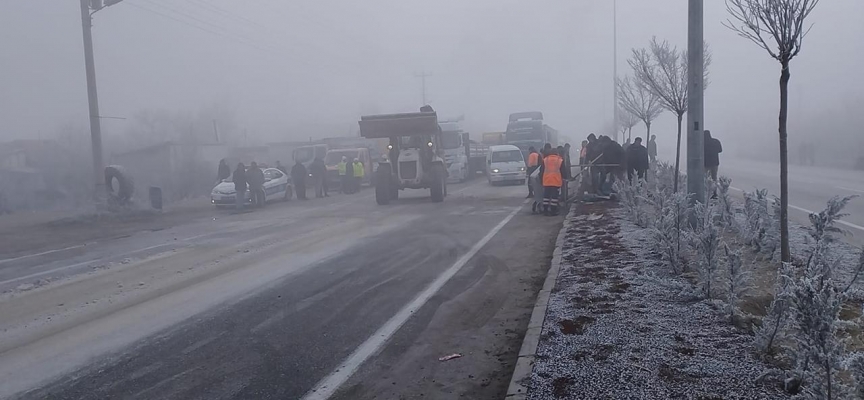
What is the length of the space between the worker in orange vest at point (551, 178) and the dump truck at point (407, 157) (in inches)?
231

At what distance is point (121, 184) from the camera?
24.0 m

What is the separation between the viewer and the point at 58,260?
13.4 m

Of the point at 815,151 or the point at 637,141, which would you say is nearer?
the point at 637,141

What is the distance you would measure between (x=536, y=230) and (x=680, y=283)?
7.66 meters

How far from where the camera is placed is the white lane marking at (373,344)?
18.1 feet

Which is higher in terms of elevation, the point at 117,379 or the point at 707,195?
the point at 707,195

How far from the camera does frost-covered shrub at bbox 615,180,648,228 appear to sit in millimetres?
12953

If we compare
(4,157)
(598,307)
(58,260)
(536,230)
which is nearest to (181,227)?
(58,260)

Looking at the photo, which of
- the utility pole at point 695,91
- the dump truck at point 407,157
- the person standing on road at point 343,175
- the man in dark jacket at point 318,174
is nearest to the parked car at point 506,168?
the person standing on road at point 343,175

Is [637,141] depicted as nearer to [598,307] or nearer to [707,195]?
[707,195]

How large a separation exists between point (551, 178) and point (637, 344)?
11761 mm

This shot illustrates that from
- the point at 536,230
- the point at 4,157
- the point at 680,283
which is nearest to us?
the point at 680,283

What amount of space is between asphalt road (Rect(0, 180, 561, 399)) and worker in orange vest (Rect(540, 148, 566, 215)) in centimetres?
241

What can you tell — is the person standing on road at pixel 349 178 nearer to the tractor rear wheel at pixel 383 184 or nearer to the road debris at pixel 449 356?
the tractor rear wheel at pixel 383 184
